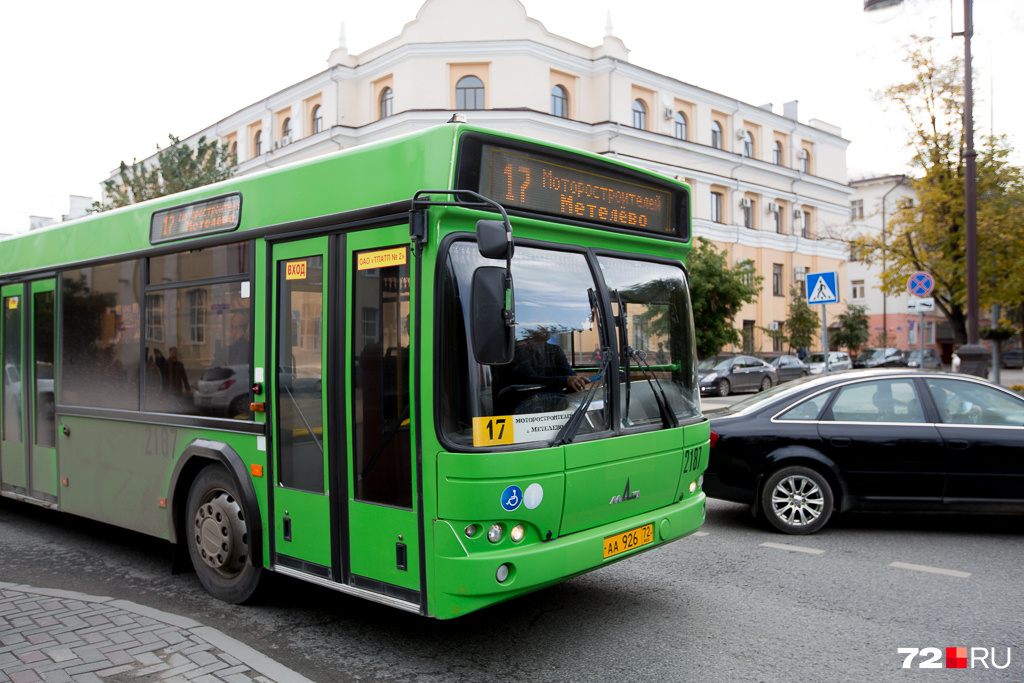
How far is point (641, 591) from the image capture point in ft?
18.4

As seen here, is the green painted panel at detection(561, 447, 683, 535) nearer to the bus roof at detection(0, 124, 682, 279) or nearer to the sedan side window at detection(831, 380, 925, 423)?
the bus roof at detection(0, 124, 682, 279)

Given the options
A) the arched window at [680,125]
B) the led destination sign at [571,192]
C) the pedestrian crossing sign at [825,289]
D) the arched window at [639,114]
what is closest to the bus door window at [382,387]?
the led destination sign at [571,192]

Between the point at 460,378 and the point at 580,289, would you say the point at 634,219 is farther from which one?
the point at 460,378

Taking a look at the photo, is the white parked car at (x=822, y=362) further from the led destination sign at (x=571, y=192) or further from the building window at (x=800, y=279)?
the led destination sign at (x=571, y=192)

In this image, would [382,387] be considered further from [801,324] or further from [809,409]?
[801,324]

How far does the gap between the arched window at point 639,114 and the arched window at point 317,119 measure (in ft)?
53.8

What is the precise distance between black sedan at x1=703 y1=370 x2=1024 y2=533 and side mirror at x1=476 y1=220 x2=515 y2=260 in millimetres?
4400

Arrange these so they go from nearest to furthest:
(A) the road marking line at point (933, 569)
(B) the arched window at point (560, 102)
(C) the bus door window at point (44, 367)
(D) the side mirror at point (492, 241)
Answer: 1. (D) the side mirror at point (492, 241)
2. (A) the road marking line at point (933, 569)
3. (C) the bus door window at point (44, 367)
4. (B) the arched window at point (560, 102)

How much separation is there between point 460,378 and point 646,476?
59.3 inches

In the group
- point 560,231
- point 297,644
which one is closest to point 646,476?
point 560,231

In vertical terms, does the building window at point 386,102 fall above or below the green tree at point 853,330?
above

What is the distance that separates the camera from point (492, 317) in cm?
386

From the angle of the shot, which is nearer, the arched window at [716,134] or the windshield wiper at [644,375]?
the windshield wiper at [644,375]

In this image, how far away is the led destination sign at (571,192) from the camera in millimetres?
4340
